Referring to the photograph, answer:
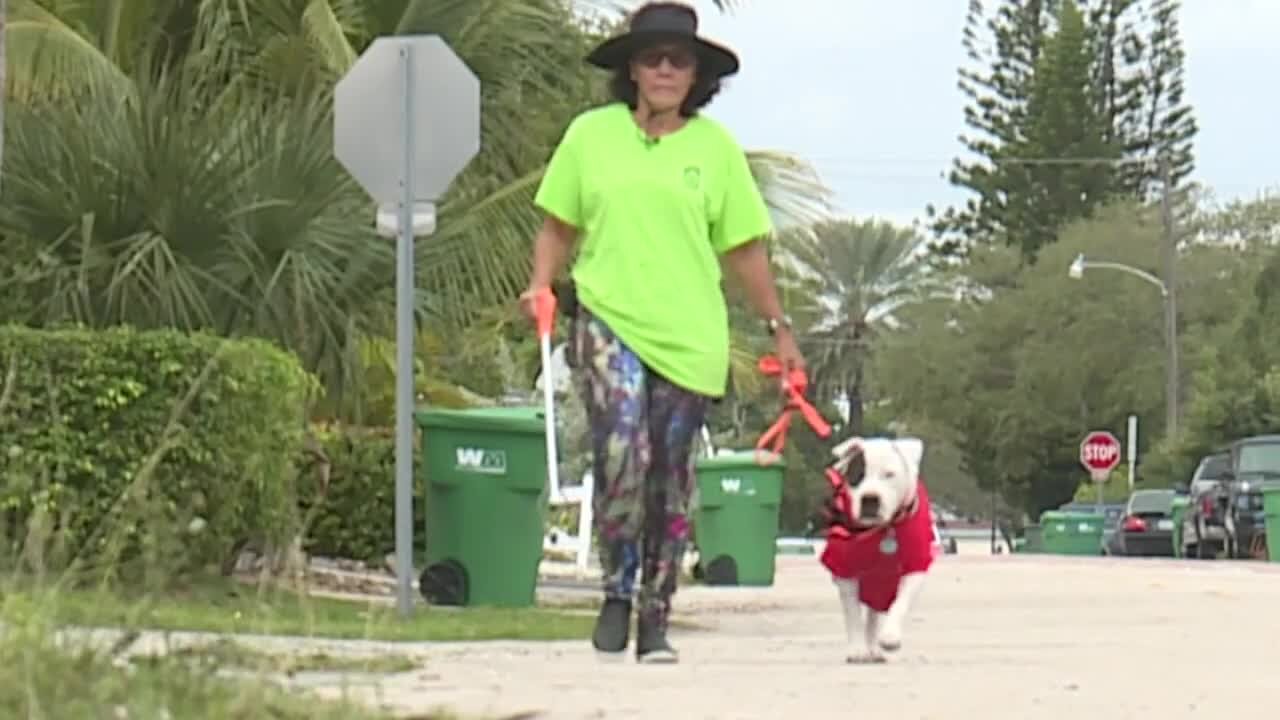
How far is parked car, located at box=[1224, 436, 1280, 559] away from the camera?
31094mm

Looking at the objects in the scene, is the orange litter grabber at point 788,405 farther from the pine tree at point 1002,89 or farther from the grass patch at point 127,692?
the pine tree at point 1002,89

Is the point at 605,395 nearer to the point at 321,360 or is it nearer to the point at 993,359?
the point at 321,360

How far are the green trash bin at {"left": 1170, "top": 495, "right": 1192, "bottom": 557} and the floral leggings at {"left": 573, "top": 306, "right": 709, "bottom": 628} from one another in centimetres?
2855

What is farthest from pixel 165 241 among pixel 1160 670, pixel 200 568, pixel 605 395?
pixel 1160 670

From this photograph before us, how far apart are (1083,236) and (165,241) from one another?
58.9 meters

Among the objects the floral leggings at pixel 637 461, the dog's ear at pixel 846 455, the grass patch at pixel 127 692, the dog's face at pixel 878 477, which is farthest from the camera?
the dog's ear at pixel 846 455

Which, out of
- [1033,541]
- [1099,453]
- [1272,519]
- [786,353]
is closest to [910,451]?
[786,353]

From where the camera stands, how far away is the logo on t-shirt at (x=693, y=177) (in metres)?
7.34

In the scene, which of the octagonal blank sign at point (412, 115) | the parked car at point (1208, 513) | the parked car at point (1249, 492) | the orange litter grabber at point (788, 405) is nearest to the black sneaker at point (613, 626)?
the orange litter grabber at point (788, 405)

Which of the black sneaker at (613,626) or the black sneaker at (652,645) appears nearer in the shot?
the black sneaker at (652,645)

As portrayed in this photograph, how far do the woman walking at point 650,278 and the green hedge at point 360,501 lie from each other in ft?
30.4

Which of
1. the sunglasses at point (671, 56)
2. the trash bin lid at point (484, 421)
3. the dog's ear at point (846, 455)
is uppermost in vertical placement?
the sunglasses at point (671, 56)

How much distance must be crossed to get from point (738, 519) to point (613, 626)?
10901mm

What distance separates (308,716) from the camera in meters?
4.62
